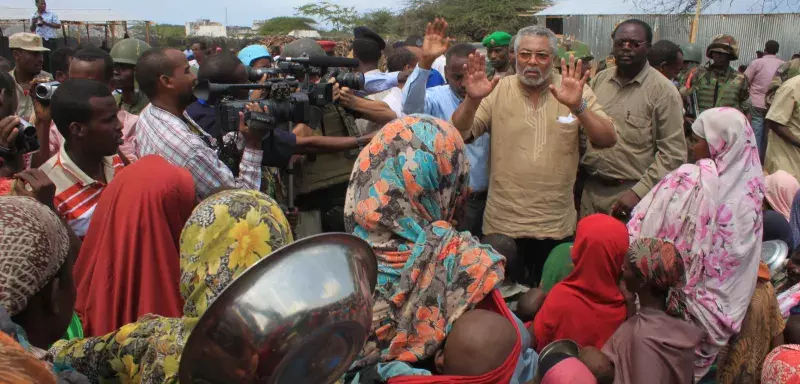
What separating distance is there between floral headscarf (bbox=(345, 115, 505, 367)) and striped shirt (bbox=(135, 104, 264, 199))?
920mm

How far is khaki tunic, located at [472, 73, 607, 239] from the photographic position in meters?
3.88

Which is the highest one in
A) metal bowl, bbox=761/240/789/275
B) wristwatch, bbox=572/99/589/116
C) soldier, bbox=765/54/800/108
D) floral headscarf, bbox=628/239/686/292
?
wristwatch, bbox=572/99/589/116

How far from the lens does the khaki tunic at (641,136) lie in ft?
14.0

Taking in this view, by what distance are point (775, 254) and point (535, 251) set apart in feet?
5.07

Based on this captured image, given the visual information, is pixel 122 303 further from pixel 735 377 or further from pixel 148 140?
pixel 735 377

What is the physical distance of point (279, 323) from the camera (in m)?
1.42

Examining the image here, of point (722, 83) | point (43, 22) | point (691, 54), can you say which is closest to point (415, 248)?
point (722, 83)

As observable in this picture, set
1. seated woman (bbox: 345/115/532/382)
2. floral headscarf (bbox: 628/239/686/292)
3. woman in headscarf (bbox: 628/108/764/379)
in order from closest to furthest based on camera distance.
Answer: seated woman (bbox: 345/115/532/382) → floral headscarf (bbox: 628/239/686/292) → woman in headscarf (bbox: 628/108/764/379)

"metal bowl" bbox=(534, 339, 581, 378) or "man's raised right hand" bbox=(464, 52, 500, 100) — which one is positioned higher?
"man's raised right hand" bbox=(464, 52, 500, 100)

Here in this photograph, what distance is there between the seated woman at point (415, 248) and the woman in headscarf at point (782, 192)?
3447 millimetres

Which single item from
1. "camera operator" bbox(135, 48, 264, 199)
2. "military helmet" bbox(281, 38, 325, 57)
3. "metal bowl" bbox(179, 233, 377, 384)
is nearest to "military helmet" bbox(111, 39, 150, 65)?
"military helmet" bbox(281, 38, 325, 57)

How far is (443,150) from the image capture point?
2439 millimetres

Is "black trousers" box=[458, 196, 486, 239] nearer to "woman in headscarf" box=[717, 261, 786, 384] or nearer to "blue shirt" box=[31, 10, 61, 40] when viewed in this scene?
"woman in headscarf" box=[717, 261, 786, 384]

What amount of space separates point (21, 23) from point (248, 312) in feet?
75.6
